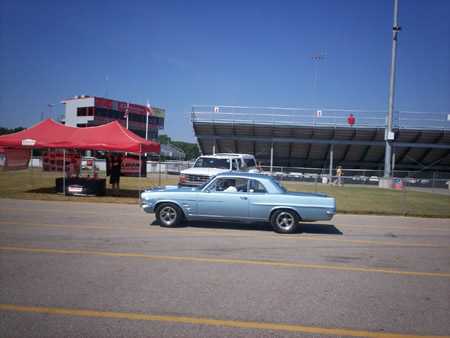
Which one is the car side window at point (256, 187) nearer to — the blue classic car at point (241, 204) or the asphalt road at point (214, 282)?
the blue classic car at point (241, 204)

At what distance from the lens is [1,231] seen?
8.44 m

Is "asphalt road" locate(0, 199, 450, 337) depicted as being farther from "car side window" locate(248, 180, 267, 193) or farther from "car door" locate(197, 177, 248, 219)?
"car side window" locate(248, 180, 267, 193)

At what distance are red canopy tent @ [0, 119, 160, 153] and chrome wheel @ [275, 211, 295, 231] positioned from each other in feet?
24.8

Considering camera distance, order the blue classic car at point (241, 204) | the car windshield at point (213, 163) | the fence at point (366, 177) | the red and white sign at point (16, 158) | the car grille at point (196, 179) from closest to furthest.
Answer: the blue classic car at point (241, 204) < the car grille at point (196, 179) < the red and white sign at point (16, 158) < the car windshield at point (213, 163) < the fence at point (366, 177)

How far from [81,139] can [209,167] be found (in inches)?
230

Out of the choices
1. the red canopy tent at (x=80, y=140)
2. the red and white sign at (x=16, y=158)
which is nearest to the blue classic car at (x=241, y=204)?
the red canopy tent at (x=80, y=140)

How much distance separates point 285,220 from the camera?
374 inches

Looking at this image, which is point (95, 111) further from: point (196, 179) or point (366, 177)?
point (196, 179)

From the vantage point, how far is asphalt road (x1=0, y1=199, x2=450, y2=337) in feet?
13.3

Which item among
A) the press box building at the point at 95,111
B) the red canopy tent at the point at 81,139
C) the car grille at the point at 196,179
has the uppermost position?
the press box building at the point at 95,111

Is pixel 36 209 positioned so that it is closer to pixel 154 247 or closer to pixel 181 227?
pixel 181 227

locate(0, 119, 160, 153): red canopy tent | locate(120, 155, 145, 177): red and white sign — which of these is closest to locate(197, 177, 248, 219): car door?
locate(0, 119, 160, 153): red canopy tent

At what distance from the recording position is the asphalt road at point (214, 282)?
4.06 metres

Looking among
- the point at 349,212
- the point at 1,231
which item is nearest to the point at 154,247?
the point at 1,231
